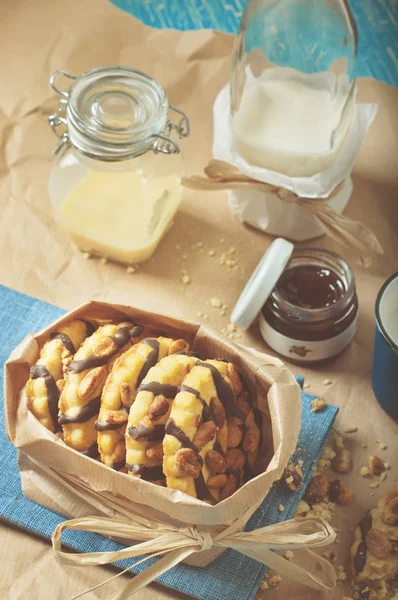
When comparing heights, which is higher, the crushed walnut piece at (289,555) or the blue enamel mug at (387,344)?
the blue enamel mug at (387,344)

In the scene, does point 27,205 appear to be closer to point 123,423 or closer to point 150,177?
point 150,177

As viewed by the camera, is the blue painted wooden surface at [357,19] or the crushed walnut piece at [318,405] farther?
the blue painted wooden surface at [357,19]

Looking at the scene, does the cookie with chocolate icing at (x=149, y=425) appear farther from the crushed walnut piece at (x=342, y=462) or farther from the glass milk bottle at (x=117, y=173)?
the glass milk bottle at (x=117, y=173)

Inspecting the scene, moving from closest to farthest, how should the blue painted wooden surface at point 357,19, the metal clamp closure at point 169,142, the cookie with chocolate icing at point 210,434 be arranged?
the cookie with chocolate icing at point 210,434, the metal clamp closure at point 169,142, the blue painted wooden surface at point 357,19

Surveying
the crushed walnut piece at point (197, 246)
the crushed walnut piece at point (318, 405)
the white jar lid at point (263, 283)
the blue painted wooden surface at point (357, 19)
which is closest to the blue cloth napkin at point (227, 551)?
the crushed walnut piece at point (318, 405)

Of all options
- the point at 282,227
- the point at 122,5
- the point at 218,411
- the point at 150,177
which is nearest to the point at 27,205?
the point at 150,177

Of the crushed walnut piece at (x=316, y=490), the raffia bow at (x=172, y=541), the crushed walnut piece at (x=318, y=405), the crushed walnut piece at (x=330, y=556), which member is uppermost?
the raffia bow at (x=172, y=541)
